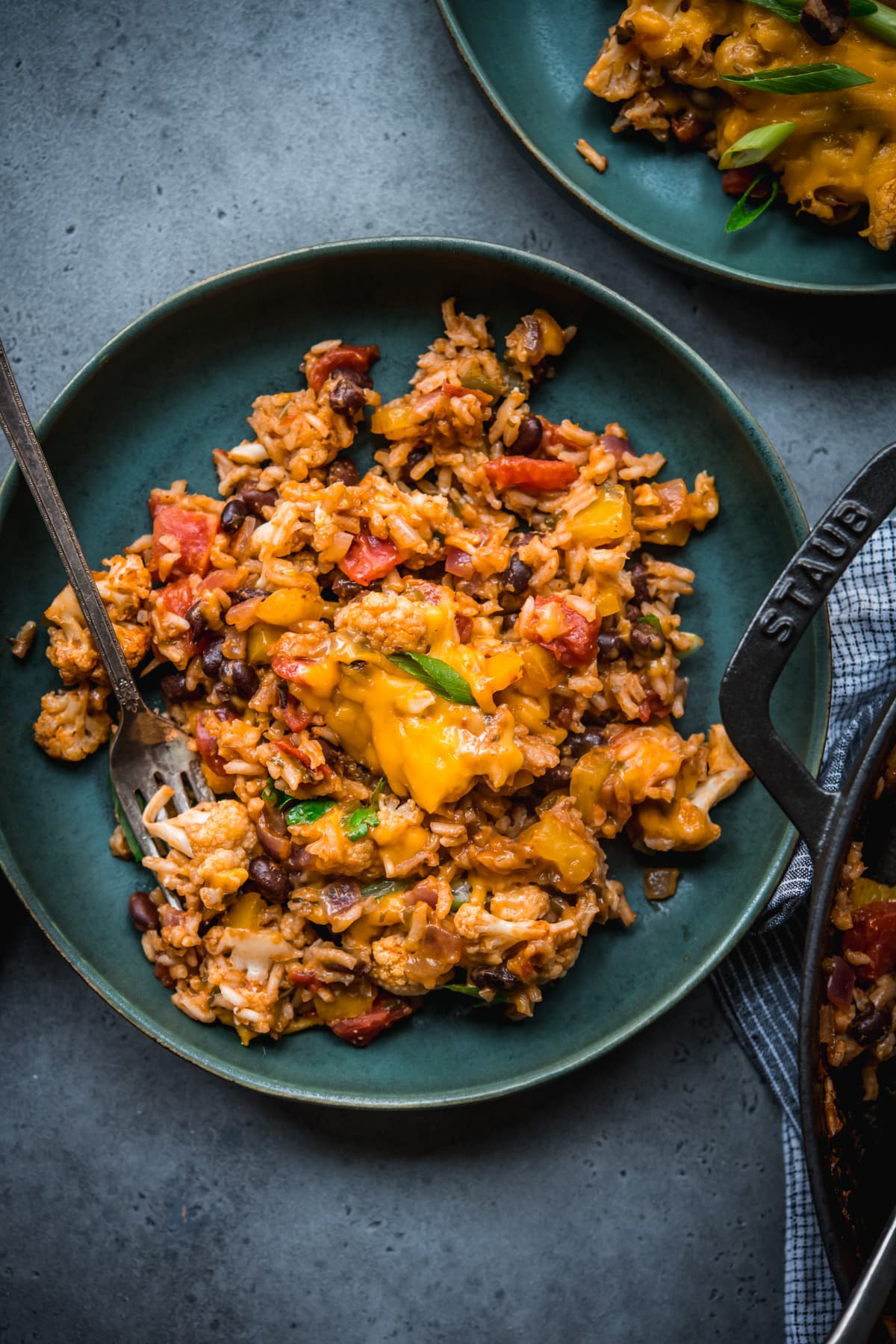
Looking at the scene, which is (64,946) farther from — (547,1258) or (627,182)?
(627,182)

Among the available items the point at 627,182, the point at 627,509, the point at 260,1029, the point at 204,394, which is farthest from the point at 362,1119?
the point at 627,182

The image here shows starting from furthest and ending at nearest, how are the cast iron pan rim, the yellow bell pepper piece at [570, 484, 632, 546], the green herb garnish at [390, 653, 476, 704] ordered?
1. the yellow bell pepper piece at [570, 484, 632, 546]
2. the green herb garnish at [390, 653, 476, 704]
3. the cast iron pan rim

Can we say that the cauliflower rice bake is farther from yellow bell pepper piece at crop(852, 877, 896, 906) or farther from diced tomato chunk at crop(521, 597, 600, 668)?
yellow bell pepper piece at crop(852, 877, 896, 906)

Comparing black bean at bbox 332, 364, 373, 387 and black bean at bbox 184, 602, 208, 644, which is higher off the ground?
black bean at bbox 332, 364, 373, 387

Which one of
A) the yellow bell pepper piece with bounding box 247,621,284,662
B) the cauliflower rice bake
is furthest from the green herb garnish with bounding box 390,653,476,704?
the yellow bell pepper piece with bounding box 247,621,284,662

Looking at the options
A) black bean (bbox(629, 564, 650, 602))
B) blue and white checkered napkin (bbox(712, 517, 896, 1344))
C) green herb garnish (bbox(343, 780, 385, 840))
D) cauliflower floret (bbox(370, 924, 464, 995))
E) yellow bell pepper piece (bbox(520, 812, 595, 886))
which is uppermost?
black bean (bbox(629, 564, 650, 602))

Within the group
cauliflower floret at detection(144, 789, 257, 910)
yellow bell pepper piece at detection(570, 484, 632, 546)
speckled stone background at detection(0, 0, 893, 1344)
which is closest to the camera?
cauliflower floret at detection(144, 789, 257, 910)

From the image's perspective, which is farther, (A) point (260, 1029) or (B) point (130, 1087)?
(B) point (130, 1087)
